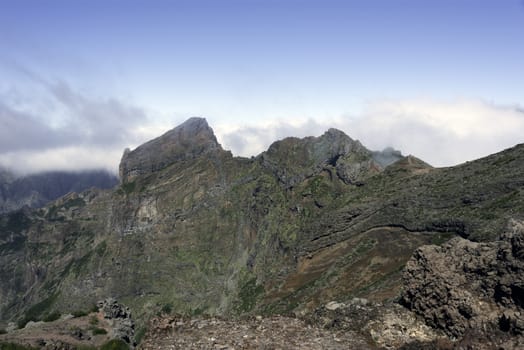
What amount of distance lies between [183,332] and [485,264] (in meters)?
17.6

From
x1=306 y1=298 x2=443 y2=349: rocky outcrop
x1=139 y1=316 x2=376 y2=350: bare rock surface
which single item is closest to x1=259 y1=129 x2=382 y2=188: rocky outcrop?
x1=306 y1=298 x2=443 y2=349: rocky outcrop

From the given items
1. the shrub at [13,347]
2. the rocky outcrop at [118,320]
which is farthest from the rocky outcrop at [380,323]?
the rocky outcrop at [118,320]

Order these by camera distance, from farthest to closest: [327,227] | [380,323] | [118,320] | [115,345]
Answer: [327,227]
[118,320]
[115,345]
[380,323]

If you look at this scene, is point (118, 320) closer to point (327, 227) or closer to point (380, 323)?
point (380, 323)

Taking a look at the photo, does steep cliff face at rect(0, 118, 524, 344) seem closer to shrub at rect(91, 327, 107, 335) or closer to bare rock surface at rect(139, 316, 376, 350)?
shrub at rect(91, 327, 107, 335)

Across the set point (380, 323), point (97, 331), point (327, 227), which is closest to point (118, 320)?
point (97, 331)

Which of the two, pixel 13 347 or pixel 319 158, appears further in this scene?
pixel 319 158

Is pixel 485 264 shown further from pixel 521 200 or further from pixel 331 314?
pixel 521 200

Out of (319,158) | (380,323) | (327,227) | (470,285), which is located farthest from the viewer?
(319,158)

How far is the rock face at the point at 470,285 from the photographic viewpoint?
86.0 feet

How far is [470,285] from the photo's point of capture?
2848 cm

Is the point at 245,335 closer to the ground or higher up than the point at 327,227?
closer to the ground

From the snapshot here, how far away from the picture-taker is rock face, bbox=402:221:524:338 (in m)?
26.2

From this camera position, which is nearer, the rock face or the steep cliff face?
the rock face
